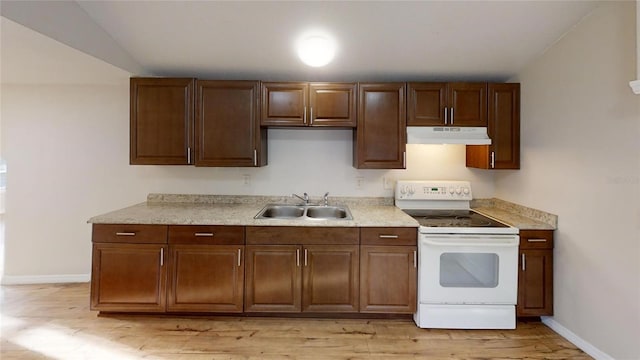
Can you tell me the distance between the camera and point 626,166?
188 cm

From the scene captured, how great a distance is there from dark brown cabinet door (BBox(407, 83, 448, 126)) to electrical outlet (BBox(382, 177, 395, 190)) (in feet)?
2.19

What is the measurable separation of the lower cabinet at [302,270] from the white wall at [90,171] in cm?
80

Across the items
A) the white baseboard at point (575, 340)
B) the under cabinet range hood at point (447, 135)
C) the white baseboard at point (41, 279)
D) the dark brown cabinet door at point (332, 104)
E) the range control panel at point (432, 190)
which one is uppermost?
the dark brown cabinet door at point (332, 104)

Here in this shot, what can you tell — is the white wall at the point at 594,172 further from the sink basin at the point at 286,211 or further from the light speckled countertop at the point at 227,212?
the sink basin at the point at 286,211

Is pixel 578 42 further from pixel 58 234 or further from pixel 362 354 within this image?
pixel 58 234

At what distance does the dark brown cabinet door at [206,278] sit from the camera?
2.51 m

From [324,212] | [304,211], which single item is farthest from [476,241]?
[304,211]

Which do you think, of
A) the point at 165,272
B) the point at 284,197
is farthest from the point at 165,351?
the point at 284,197

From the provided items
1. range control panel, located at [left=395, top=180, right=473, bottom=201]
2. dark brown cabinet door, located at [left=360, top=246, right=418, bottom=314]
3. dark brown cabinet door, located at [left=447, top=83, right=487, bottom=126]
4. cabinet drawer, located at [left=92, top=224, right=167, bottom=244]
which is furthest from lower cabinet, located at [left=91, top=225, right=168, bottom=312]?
dark brown cabinet door, located at [left=447, top=83, right=487, bottom=126]

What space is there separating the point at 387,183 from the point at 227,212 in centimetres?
159

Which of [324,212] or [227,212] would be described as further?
[324,212]

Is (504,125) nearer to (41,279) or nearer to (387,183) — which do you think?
(387,183)

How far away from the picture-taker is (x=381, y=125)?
2.85 metres

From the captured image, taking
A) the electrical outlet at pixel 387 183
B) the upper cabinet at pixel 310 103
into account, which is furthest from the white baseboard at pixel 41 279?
the electrical outlet at pixel 387 183
